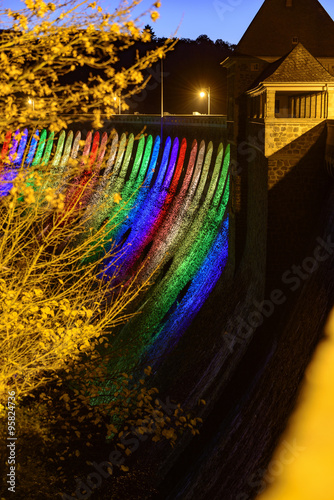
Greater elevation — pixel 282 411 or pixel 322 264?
pixel 322 264

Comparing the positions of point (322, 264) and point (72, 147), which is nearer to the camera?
point (322, 264)

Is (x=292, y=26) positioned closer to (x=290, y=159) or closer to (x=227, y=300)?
(x=290, y=159)

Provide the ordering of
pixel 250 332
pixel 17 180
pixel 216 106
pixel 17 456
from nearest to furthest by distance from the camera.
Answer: pixel 17 180 → pixel 17 456 → pixel 250 332 → pixel 216 106

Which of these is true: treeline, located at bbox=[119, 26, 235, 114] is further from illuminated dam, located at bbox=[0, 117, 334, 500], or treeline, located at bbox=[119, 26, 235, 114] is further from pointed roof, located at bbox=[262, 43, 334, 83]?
pointed roof, located at bbox=[262, 43, 334, 83]

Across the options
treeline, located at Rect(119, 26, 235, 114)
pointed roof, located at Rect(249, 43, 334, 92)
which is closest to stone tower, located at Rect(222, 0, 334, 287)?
pointed roof, located at Rect(249, 43, 334, 92)

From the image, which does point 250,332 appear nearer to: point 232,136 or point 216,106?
point 232,136

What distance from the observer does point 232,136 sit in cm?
1964

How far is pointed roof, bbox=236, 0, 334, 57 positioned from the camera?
68.4 feet

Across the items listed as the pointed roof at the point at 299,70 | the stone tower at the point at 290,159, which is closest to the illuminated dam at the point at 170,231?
the stone tower at the point at 290,159

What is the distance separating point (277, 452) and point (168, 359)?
10.6 metres

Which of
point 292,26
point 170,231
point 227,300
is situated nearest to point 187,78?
point 170,231

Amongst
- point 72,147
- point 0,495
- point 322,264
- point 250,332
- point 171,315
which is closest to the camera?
point 0,495

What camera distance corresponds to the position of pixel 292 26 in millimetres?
22047

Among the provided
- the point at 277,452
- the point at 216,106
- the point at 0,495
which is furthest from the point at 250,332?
the point at 216,106
